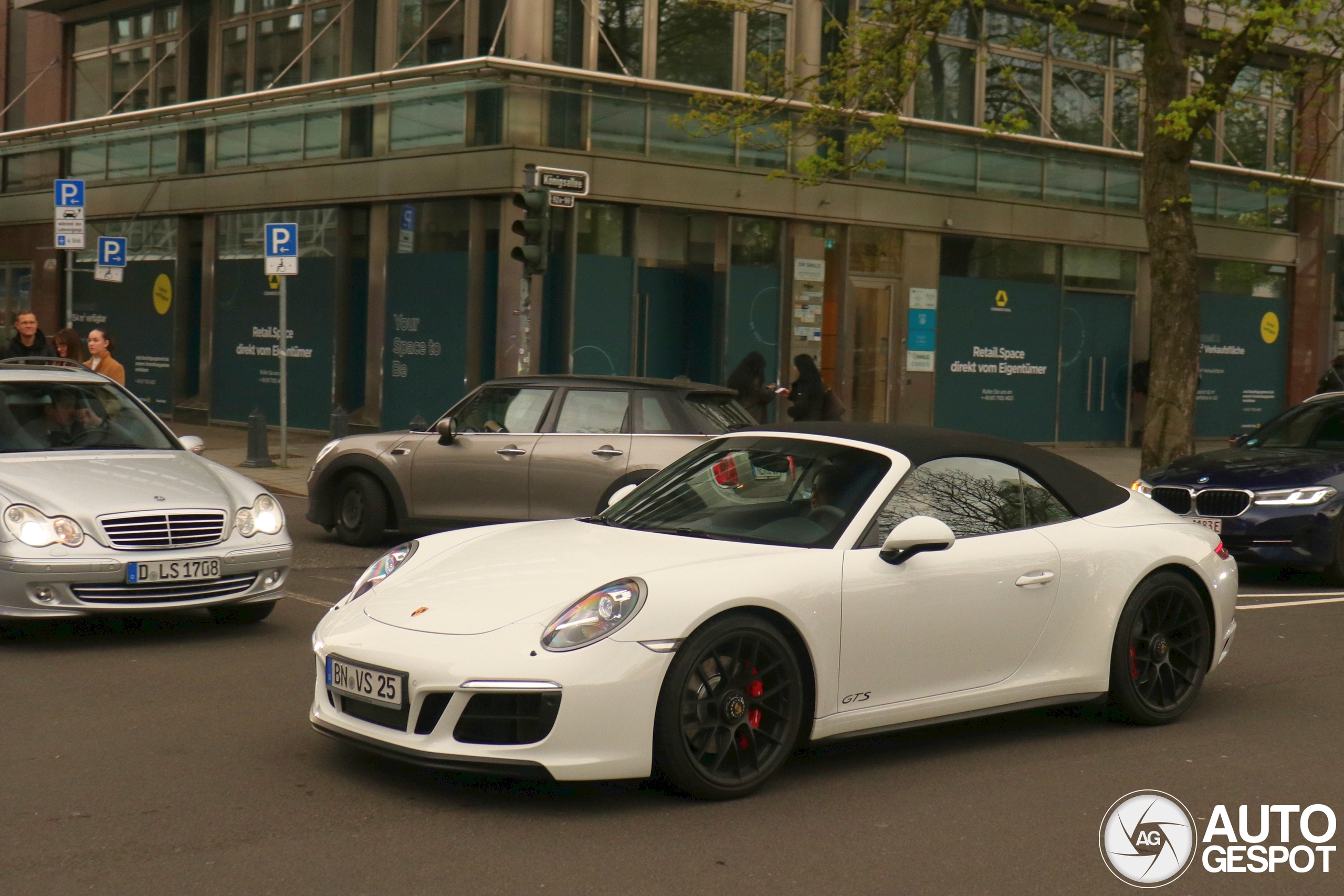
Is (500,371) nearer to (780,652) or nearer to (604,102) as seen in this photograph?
(604,102)

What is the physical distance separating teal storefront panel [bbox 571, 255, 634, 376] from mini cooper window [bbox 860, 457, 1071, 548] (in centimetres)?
1454

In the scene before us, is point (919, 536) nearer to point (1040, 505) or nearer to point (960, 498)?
point (960, 498)

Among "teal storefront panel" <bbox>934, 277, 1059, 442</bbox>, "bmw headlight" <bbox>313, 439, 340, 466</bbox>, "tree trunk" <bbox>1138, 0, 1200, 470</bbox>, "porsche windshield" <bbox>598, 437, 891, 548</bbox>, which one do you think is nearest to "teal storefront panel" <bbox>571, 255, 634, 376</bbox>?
"teal storefront panel" <bbox>934, 277, 1059, 442</bbox>

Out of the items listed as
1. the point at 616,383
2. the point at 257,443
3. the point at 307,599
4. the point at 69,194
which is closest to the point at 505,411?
the point at 616,383

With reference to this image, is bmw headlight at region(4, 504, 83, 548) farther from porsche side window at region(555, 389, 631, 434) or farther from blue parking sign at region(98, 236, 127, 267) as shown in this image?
blue parking sign at region(98, 236, 127, 267)

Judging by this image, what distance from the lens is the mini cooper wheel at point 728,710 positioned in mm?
5262

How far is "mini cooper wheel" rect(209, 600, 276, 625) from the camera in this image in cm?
888

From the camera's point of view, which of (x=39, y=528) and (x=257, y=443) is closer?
(x=39, y=528)

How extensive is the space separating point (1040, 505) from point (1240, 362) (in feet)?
80.3

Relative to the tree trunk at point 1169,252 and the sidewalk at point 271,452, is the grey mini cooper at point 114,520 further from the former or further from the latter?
the tree trunk at point 1169,252

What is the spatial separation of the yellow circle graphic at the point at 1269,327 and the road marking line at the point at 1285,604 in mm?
19789

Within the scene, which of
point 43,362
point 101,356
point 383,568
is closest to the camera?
point 383,568

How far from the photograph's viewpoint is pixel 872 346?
24219 millimetres

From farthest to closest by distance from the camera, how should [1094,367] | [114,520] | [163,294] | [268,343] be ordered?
[163,294], [1094,367], [268,343], [114,520]
